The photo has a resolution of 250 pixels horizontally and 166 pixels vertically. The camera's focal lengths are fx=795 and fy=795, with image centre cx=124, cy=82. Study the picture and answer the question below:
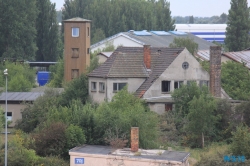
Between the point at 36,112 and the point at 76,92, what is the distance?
3.72 m

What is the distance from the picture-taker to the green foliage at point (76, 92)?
52.9 metres

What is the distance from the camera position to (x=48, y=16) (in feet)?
342

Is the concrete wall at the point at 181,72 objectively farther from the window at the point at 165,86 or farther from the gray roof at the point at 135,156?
the gray roof at the point at 135,156

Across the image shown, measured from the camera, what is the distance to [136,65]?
178 ft

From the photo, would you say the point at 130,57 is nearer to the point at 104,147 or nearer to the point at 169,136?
the point at 169,136

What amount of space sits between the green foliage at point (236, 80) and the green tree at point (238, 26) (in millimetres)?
39683

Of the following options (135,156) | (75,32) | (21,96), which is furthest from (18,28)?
(135,156)

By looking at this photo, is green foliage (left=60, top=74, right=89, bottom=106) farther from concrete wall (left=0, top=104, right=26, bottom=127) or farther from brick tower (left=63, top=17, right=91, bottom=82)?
brick tower (left=63, top=17, right=91, bottom=82)

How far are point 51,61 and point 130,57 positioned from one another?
5214 cm

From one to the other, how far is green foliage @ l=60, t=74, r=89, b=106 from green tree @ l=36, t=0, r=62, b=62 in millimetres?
49089

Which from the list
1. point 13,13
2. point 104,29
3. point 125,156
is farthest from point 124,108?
point 104,29

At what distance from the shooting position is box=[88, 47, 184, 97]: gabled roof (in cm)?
5325

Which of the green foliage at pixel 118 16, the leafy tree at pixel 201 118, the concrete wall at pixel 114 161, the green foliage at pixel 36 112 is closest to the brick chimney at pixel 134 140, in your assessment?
the concrete wall at pixel 114 161

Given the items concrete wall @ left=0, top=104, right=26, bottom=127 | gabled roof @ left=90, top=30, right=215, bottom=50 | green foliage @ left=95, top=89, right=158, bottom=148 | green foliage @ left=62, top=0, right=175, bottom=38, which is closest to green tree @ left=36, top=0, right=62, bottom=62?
gabled roof @ left=90, top=30, right=215, bottom=50
